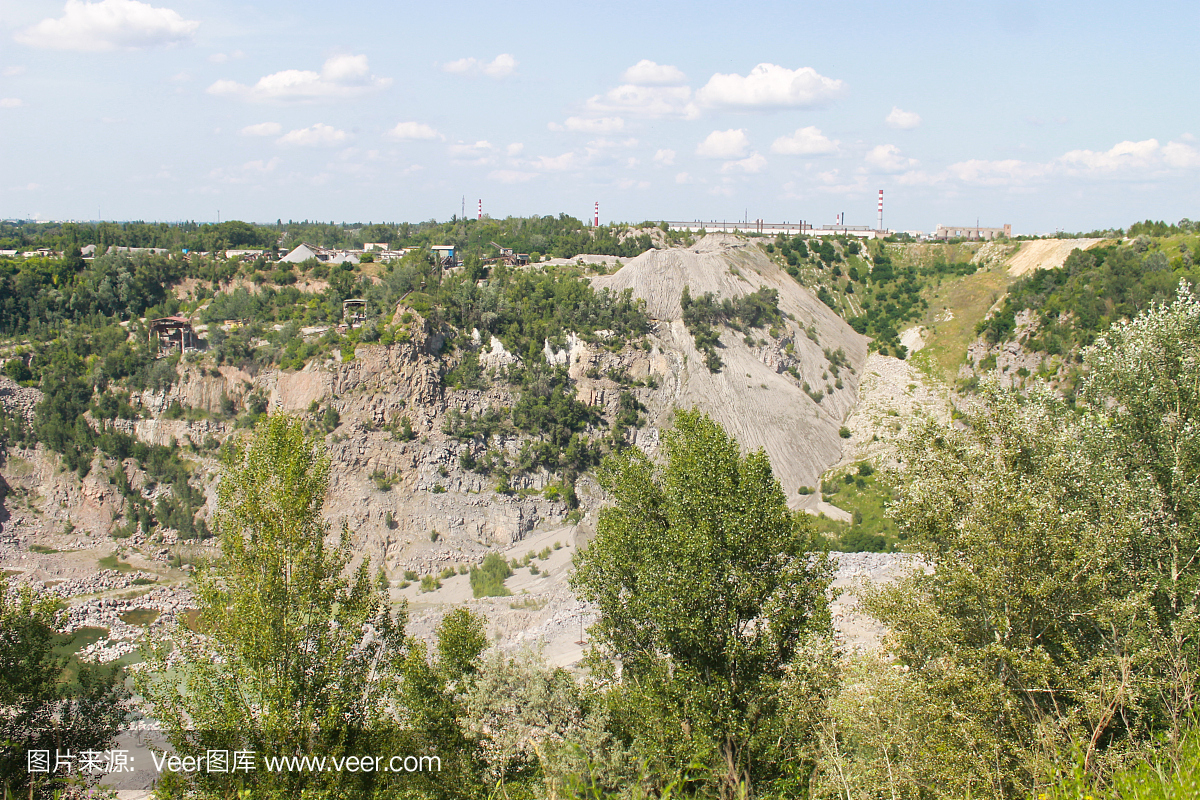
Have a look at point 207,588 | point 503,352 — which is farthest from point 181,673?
point 503,352

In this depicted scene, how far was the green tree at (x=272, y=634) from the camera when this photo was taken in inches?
427

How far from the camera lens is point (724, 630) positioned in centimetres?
1423

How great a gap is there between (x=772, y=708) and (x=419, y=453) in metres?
30.7

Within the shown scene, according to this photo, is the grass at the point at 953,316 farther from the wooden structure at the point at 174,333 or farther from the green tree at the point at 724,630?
the wooden structure at the point at 174,333

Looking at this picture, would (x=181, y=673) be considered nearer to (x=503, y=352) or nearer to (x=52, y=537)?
(x=503, y=352)

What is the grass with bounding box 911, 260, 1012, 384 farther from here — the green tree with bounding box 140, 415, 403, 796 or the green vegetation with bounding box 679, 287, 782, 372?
the green tree with bounding box 140, 415, 403, 796

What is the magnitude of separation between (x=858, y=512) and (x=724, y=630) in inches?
1082

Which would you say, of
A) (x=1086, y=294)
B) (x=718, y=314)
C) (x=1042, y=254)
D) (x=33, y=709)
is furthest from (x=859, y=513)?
(x=33, y=709)

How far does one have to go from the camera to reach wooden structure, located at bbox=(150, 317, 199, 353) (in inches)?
1924

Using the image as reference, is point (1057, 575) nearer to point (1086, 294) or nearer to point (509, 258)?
point (1086, 294)

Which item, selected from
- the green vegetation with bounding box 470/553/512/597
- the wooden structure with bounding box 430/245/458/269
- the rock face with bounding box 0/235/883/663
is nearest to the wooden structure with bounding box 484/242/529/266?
the wooden structure with bounding box 430/245/458/269

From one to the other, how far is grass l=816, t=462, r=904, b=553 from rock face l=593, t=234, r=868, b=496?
1.93 meters

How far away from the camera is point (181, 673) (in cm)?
1166

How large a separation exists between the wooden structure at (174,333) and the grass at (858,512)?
41.4 meters
